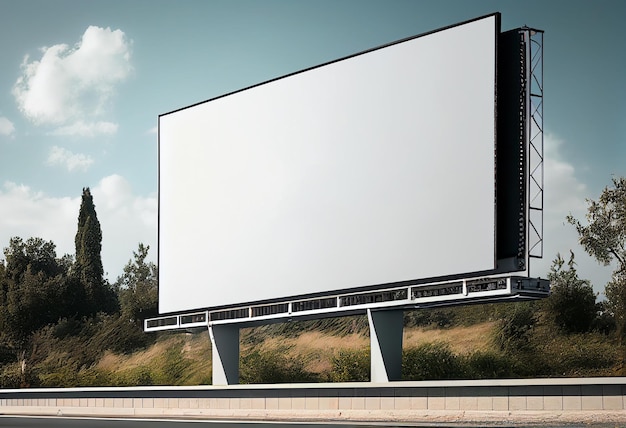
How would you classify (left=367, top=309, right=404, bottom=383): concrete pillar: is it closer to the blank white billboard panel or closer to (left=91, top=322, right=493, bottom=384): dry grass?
the blank white billboard panel

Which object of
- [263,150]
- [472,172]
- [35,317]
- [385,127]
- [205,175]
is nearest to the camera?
[472,172]

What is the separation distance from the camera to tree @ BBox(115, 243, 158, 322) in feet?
144

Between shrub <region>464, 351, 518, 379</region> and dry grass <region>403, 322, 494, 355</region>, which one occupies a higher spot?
dry grass <region>403, 322, 494, 355</region>

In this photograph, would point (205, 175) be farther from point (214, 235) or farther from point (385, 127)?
point (385, 127)

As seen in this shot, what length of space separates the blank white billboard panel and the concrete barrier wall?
8.86ft

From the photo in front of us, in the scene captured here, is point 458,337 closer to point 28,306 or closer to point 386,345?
point 386,345

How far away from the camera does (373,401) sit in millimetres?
22188

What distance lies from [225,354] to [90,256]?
26823 mm

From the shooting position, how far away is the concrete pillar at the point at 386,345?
73.2 ft

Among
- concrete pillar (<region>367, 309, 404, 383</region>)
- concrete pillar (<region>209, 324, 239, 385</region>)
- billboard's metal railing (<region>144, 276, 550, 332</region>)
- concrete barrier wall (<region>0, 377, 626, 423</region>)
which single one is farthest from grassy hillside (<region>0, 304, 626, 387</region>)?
concrete pillar (<region>367, 309, 404, 383</region>)

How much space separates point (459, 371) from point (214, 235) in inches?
358

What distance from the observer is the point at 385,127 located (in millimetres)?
22484

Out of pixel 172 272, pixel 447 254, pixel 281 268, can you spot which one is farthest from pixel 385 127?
pixel 172 272

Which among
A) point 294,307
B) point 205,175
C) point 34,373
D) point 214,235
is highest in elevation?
point 205,175
